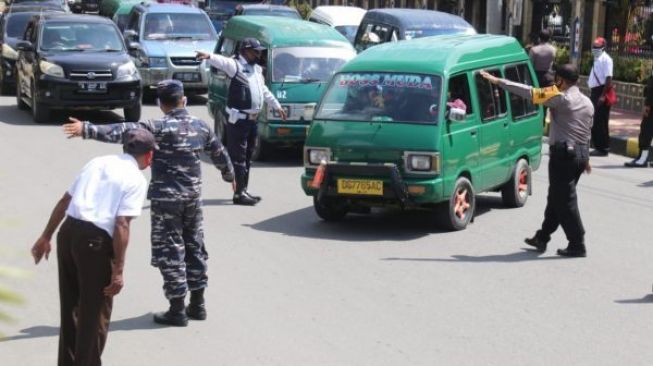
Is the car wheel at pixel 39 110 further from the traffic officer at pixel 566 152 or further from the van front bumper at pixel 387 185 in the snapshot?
the traffic officer at pixel 566 152

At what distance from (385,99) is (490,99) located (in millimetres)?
1345

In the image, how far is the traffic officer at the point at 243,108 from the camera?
12258 millimetres

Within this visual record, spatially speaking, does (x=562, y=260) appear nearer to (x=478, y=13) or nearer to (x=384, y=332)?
(x=384, y=332)

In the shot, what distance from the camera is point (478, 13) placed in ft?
114

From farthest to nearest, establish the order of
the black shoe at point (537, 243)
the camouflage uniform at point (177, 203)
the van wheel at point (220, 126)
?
the van wheel at point (220, 126) → the black shoe at point (537, 243) → the camouflage uniform at point (177, 203)

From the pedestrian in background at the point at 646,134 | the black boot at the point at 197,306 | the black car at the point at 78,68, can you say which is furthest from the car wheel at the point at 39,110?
the black boot at the point at 197,306

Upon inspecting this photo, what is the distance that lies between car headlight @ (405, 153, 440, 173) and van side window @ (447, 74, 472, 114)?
82 centimetres

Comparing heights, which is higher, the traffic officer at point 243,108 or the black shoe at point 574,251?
the traffic officer at point 243,108

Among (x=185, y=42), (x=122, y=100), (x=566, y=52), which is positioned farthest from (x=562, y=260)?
(x=566, y=52)

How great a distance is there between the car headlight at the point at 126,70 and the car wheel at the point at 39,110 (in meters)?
1.36

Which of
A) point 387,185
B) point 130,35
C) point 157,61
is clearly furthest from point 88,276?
point 130,35

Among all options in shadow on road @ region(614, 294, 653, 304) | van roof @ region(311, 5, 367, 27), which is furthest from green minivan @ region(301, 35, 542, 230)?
van roof @ region(311, 5, 367, 27)

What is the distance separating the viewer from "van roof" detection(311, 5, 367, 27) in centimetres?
2716

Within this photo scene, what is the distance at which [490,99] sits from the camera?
11.9 metres
